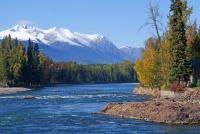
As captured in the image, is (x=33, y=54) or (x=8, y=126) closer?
(x=8, y=126)

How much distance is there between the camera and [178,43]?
88.8 metres

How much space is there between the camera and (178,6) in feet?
293

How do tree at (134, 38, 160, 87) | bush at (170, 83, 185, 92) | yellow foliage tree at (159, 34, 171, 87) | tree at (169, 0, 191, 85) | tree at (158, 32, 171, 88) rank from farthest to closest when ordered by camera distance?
tree at (134, 38, 160, 87), yellow foliage tree at (159, 34, 171, 87), tree at (158, 32, 171, 88), tree at (169, 0, 191, 85), bush at (170, 83, 185, 92)

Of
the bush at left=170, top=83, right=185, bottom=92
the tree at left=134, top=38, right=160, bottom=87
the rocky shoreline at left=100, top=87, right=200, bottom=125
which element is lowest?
the rocky shoreline at left=100, top=87, right=200, bottom=125

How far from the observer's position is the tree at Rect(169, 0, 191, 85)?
87000mm

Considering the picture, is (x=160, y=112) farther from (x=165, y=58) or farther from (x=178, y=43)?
(x=165, y=58)

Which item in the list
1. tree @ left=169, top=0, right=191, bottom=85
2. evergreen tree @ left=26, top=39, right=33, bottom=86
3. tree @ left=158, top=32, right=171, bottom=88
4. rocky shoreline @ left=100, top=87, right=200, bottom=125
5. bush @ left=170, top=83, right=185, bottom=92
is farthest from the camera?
evergreen tree @ left=26, top=39, right=33, bottom=86

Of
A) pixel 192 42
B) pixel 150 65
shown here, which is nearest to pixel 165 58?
pixel 192 42

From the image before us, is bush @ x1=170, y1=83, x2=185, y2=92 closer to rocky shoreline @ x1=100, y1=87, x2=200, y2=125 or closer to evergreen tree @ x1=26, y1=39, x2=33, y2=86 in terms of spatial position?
rocky shoreline @ x1=100, y1=87, x2=200, y2=125

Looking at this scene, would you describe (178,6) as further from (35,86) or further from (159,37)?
(35,86)

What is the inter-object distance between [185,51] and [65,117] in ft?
110

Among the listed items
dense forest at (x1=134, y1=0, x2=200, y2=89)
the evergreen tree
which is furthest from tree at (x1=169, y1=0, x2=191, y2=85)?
the evergreen tree

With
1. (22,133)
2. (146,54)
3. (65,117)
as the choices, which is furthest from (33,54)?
(22,133)

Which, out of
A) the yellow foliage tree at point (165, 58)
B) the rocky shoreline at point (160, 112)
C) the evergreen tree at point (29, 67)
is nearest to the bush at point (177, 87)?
the yellow foliage tree at point (165, 58)
